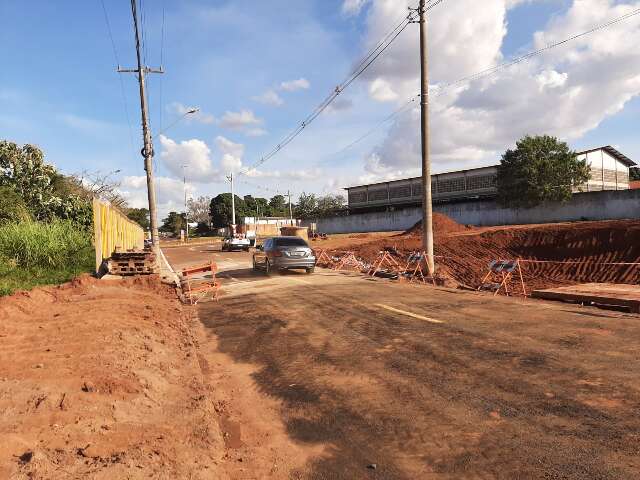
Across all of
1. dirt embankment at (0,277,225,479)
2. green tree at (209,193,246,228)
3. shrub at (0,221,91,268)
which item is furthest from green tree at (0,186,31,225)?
green tree at (209,193,246,228)

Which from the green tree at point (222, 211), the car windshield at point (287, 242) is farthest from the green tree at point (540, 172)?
the green tree at point (222, 211)

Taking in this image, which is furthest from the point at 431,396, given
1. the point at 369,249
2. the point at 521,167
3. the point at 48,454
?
the point at 521,167

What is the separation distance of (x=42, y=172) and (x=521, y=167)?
4039 centimetres

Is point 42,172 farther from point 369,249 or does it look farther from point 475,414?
point 475,414

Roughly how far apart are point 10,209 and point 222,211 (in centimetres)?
8489

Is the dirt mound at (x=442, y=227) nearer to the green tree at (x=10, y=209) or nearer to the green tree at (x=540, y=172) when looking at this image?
the green tree at (x=540, y=172)

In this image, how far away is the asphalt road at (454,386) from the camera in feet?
11.8

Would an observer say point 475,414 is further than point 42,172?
No

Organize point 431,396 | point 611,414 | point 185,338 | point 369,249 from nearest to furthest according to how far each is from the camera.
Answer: point 611,414
point 431,396
point 185,338
point 369,249

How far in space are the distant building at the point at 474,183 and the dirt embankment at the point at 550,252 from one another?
66.2 ft

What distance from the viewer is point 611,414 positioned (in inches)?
164

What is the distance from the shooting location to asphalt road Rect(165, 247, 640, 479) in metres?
3.59

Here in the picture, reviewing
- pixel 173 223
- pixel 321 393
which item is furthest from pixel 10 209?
pixel 173 223

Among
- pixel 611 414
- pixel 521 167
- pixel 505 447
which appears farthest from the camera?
pixel 521 167
